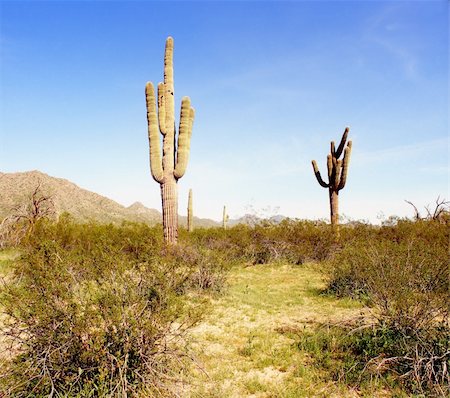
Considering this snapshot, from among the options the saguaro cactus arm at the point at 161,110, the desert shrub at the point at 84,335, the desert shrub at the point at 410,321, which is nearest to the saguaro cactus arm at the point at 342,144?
the saguaro cactus arm at the point at 161,110

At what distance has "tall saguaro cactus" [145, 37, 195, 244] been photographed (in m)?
11.5

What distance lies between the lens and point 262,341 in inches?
229

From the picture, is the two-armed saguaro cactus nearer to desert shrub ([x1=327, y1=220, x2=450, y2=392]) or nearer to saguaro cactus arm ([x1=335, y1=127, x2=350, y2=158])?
saguaro cactus arm ([x1=335, y1=127, x2=350, y2=158])

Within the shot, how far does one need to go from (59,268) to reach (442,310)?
16.2ft

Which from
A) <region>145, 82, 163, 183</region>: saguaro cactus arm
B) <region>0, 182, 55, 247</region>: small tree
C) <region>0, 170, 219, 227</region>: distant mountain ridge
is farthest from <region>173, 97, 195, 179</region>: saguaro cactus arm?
<region>0, 170, 219, 227</region>: distant mountain ridge

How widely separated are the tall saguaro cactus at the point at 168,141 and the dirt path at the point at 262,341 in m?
3.18

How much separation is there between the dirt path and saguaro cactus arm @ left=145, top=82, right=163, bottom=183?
173 inches

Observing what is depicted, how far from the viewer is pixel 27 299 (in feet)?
12.1

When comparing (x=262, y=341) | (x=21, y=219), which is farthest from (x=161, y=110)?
(x=21, y=219)

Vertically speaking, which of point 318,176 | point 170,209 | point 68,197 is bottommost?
point 170,209

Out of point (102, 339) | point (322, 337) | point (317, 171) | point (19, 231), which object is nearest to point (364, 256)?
point (322, 337)

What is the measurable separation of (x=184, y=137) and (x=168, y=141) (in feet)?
1.82

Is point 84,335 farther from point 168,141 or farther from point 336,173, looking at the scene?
point 336,173

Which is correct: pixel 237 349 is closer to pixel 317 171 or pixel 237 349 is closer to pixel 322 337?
pixel 322 337
